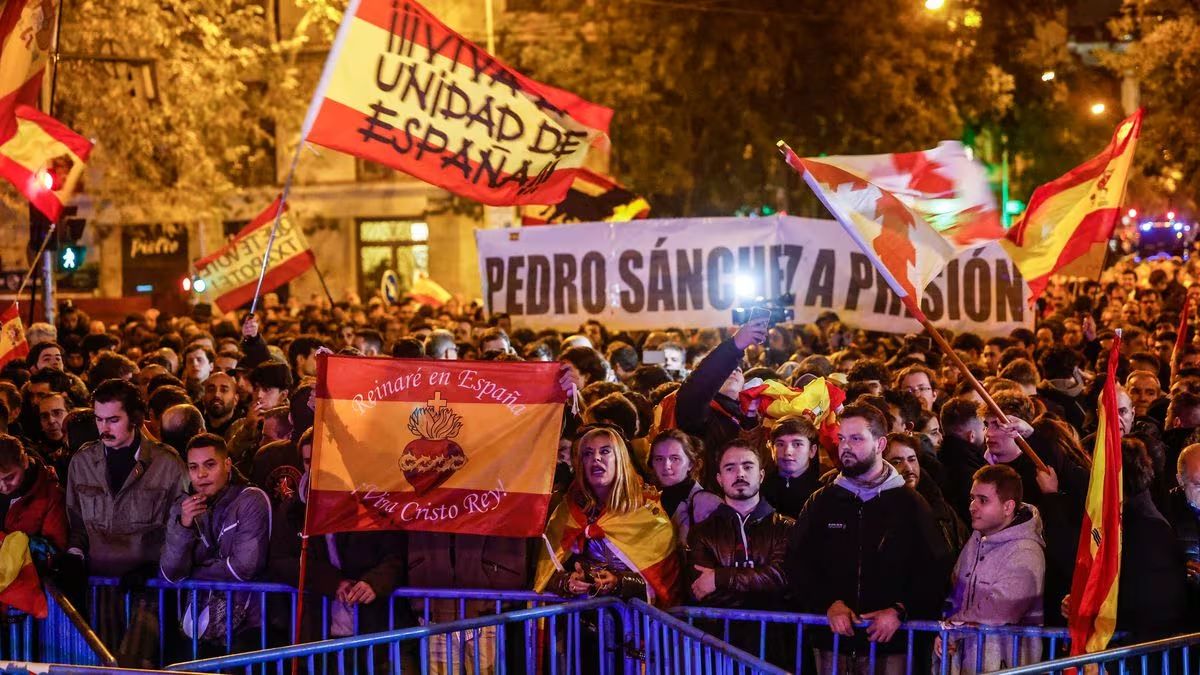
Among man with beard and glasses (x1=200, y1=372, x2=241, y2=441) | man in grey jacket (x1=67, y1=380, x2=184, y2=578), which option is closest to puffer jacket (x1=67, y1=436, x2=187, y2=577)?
man in grey jacket (x1=67, y1=380, x2=184, y2=578)

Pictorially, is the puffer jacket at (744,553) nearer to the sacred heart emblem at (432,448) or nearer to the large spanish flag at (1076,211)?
the sacred heart emblem at (432,448)

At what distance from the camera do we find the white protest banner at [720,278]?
A: 1412 cm

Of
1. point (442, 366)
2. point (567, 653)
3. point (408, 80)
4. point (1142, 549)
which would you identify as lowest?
point (567, 653)

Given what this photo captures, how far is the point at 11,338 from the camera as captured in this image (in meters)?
11.7

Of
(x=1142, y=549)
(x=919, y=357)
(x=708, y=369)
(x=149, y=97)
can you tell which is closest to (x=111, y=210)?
(x=149, y=97)

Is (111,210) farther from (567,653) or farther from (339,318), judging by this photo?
(567,653)

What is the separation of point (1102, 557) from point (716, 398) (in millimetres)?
3247

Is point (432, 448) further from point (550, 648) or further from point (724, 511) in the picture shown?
point (724, 511)

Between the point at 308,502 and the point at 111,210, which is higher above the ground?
the point at 111,210

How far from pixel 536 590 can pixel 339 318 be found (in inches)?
514

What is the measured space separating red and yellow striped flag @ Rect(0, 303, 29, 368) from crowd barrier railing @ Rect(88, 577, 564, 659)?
469 cm

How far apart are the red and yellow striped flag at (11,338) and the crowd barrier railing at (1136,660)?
850 centimetres

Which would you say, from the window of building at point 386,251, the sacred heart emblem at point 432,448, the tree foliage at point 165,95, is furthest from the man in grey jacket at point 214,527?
the window of building at point 386,251

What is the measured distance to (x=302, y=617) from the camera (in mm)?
6945
